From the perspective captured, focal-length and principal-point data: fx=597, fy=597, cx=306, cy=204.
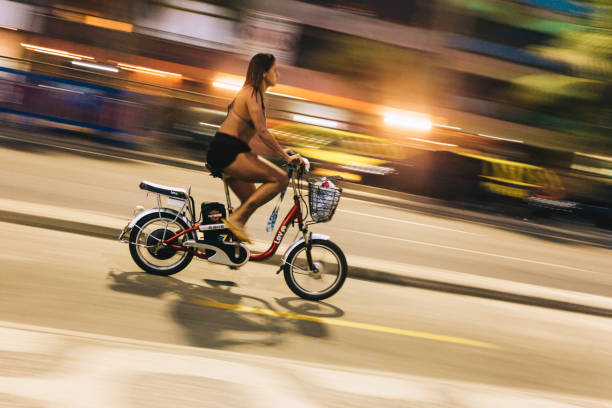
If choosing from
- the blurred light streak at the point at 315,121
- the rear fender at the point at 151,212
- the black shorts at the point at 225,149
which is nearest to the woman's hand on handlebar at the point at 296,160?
the black shorts at the point at 225,149

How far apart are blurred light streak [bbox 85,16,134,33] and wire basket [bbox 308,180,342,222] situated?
76.1 ft

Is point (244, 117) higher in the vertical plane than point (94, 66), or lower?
lower

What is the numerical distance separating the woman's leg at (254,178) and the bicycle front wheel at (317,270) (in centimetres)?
61

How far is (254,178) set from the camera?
520 cm

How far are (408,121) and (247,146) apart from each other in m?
18.8

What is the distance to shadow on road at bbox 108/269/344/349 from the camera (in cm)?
445

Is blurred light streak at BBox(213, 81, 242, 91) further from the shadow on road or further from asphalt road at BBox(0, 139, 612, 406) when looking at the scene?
the shadow on road

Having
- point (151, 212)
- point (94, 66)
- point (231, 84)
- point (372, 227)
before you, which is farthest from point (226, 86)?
point (151, 212)

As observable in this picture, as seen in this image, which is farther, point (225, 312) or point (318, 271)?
point (318, 271)

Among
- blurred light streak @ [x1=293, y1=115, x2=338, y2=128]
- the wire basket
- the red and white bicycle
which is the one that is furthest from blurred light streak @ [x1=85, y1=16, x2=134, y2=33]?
the wire basket

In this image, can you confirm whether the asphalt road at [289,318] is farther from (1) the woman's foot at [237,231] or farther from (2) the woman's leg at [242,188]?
(2) the woman's leg at [242,188]

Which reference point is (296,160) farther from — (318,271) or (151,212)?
(151,212)

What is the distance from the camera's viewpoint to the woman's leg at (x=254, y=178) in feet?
16.8

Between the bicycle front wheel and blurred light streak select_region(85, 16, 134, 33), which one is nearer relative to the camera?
the bicycle front wheel
